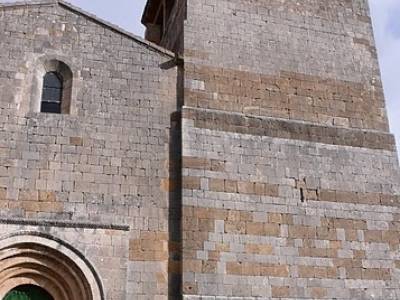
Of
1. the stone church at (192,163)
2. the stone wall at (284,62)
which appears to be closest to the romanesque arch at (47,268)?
the stone church at (192,163)

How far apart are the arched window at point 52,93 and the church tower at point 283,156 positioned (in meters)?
1.97

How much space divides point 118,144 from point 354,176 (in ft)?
12.7

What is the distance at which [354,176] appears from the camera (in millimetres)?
9297

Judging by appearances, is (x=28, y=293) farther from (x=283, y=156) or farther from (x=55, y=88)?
(x=283, y=156)

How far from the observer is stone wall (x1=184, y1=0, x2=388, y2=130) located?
9398mm

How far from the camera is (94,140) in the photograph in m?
8.52

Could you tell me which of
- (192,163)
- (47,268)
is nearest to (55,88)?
(192,163)

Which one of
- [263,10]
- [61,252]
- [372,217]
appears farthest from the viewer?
[263,10]

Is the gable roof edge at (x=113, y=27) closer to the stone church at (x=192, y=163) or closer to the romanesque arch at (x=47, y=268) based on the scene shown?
the stone church at (x=192, y=163)

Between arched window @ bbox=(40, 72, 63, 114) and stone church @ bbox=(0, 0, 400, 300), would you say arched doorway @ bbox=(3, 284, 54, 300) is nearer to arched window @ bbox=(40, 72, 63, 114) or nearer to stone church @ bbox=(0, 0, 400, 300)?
stone church @ bbox=(0, 0, 400, 300)

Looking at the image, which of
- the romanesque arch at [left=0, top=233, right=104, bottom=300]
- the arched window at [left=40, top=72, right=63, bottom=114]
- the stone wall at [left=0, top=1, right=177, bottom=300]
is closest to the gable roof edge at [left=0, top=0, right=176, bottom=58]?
the stone wall at [left=0, top=1, right=177, bottom=300]

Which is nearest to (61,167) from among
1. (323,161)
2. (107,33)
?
(107,33)

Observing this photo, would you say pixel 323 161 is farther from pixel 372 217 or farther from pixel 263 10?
pixel 263 10

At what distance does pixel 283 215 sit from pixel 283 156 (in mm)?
997
